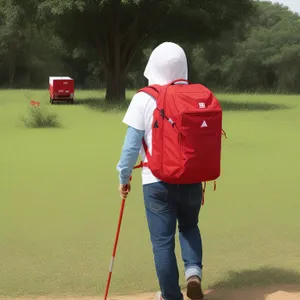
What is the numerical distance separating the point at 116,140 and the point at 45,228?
7.51 metres

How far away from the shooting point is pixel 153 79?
3.68 meters

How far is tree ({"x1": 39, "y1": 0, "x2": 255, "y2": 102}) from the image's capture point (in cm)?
2523

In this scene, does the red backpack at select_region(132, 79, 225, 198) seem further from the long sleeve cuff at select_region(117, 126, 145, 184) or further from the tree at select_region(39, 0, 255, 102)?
the tree at select_region(39, 0, 255, 102)

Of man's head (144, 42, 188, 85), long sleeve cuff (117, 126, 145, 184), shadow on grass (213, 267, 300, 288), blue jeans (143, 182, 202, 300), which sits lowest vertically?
shadow on grass (213, 267, 300, 288)

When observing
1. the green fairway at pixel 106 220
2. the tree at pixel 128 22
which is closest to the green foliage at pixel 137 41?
the tree at pixel 128 22

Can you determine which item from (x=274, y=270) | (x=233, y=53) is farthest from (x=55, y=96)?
(x=233, y=53)

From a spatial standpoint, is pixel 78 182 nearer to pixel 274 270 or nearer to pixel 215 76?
pixel 274 270

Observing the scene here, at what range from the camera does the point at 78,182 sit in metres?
8.48

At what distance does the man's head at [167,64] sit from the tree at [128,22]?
20166 mm

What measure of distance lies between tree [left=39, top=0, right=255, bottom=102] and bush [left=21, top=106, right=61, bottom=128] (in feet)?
26.1

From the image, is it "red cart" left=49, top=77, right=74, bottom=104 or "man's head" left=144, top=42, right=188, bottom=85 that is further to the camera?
"red cart" left=49, top=77, right=74, bottom=104

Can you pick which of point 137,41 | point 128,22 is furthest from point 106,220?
point 128,22

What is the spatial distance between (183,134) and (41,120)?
1319cm

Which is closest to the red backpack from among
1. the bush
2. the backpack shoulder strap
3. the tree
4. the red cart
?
the backpack shoulder strap
